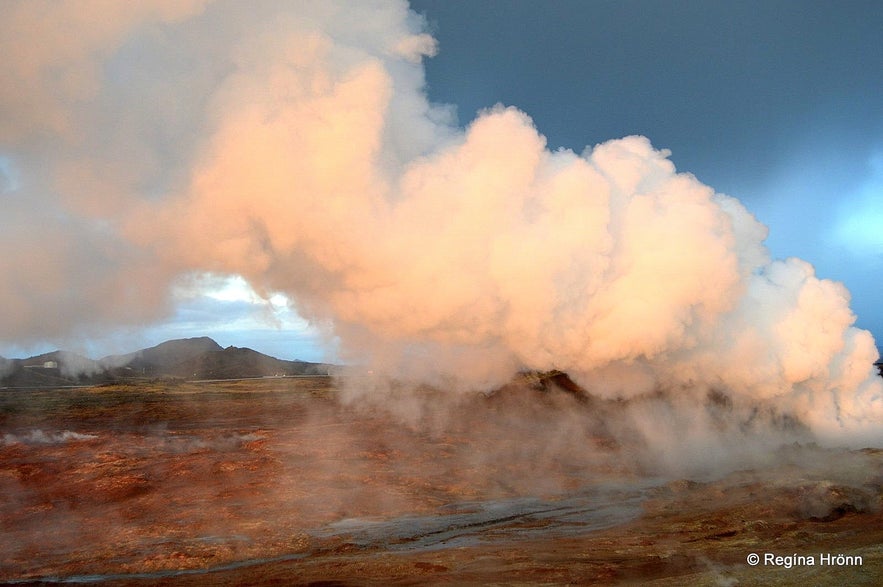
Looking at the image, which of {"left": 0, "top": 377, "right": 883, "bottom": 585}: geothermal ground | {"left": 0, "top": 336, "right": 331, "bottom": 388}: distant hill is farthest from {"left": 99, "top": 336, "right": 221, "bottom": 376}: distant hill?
{"left": 0, "top": 377, "right": 883, "bottom": 585}: geothermal ground

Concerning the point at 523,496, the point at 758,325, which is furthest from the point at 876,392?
the point at 523,496

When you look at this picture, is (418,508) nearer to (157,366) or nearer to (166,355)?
(157,366)

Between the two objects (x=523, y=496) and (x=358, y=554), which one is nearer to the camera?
(x=358, y=554)

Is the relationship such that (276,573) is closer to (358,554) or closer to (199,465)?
(358,554)

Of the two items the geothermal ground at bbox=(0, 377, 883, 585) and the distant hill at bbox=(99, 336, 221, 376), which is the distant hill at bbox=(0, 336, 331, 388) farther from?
the geothermal ground at bbox=(0, 377, 883, 585)

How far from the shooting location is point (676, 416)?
1134 inches

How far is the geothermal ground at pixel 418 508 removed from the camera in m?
11.7

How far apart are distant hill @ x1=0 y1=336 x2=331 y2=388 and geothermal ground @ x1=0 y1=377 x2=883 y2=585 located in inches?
2495

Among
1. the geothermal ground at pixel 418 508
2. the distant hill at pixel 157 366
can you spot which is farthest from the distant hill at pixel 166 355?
the geothermal ground at pixel 418 508

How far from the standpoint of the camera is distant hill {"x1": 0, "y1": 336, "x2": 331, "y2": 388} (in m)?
85.4

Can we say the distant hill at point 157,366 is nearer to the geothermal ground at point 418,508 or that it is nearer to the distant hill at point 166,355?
the distant hill at point 166,355

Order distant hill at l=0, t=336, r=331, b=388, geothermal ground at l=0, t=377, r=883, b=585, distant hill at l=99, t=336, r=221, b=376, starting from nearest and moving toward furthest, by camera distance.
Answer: geothermal ground at l=0, t=377, r=883, b=585
distant hill at l=0, t=336, r=331, b=388
distant hill at l=99, t=336, r=221, b=376

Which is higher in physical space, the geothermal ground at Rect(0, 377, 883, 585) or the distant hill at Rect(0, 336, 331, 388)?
the distant hill at Rect(0, 336, 331, 388)

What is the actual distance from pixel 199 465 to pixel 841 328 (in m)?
27.9
